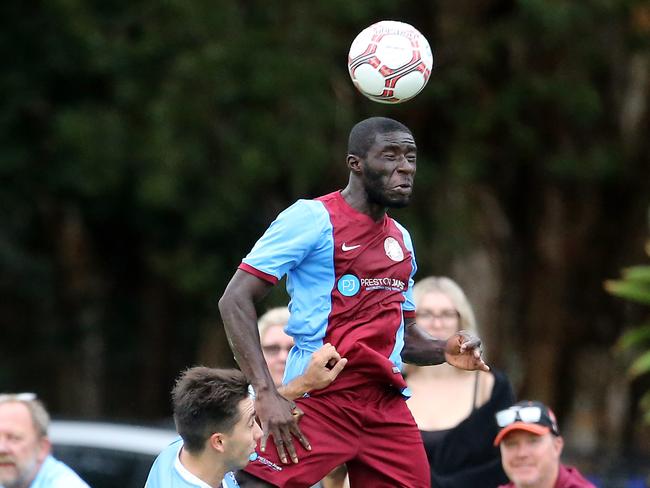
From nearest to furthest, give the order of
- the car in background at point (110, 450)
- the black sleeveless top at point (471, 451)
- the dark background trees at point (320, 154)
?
the black sleeveless top at point (471, 451) < the car in background at point (110, 450) < the dark background trees at point (320, 154)

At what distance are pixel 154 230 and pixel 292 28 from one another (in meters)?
3.65

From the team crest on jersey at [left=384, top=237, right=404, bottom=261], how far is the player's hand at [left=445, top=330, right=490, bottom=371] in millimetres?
412

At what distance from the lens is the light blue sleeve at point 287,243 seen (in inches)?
185

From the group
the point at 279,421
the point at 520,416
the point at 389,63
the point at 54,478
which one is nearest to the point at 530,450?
the point at 520,416

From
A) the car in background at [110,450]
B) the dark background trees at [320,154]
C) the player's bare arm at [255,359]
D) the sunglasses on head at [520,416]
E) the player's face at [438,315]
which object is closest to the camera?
the player's bare arm at [255,359]

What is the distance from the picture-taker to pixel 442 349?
5203 millimetres

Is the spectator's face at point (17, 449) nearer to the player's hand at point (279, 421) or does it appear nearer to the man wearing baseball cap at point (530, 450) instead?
the player's hand at point (279, 421)

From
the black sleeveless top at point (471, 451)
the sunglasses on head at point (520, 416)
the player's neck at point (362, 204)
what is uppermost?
the player's neck at point (362, 204)

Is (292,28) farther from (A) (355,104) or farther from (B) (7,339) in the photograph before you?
(B) (7,339)

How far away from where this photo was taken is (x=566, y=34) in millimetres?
13445

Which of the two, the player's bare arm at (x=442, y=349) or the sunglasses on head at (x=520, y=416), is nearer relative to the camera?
the player's bare arm at (x=442, y=349)

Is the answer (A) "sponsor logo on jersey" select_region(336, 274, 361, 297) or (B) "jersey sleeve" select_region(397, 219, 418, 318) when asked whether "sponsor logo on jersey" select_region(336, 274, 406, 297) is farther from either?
(B) "jersey sleeve" select_region(397, 219, 418, 318)

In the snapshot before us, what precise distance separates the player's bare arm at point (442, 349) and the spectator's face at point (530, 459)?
2.96ft

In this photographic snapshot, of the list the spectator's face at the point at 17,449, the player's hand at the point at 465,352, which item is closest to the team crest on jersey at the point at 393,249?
the player's hand at the point at 465,352
